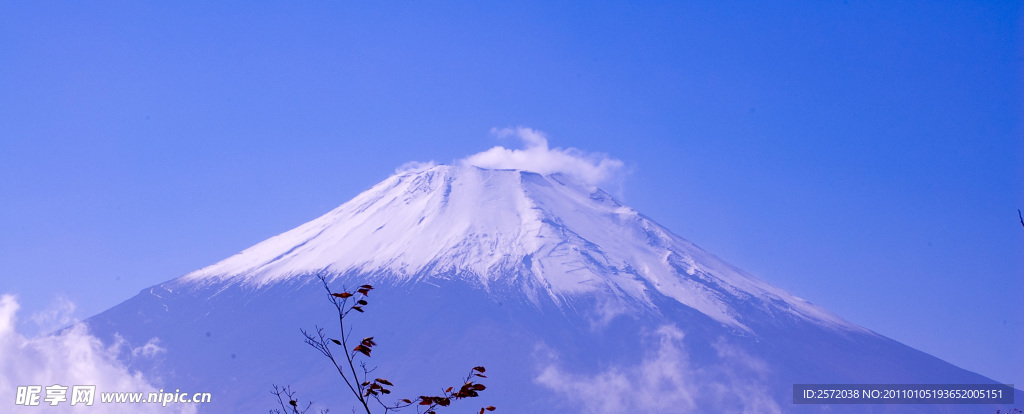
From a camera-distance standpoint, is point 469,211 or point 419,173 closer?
point 469,211

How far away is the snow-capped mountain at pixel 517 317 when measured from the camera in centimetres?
6312

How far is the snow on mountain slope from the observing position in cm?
7388

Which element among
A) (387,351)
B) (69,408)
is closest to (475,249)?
(387,351)

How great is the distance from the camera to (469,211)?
268 feet

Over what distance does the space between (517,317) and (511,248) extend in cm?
872

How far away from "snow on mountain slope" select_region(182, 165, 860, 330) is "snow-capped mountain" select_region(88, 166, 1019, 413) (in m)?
0.19

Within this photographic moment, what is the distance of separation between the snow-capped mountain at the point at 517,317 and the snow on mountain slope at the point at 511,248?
192 mm

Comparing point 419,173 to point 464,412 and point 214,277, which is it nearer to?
point 214,277

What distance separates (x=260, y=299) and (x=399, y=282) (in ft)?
39.5

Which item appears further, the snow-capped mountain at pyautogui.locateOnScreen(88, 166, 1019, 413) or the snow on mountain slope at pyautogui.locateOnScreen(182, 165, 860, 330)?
the snow on mountain slope at pyautogui.locateOnScreen(182, 165, 860, 330)

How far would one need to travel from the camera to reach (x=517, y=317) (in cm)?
6931

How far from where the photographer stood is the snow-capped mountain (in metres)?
63.1

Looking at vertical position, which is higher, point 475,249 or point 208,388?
point 475,249

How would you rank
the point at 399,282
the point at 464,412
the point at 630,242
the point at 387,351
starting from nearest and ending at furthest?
the point at 464,412 < the point at 387,351 < the point at 399,282 < the point at 630,242
